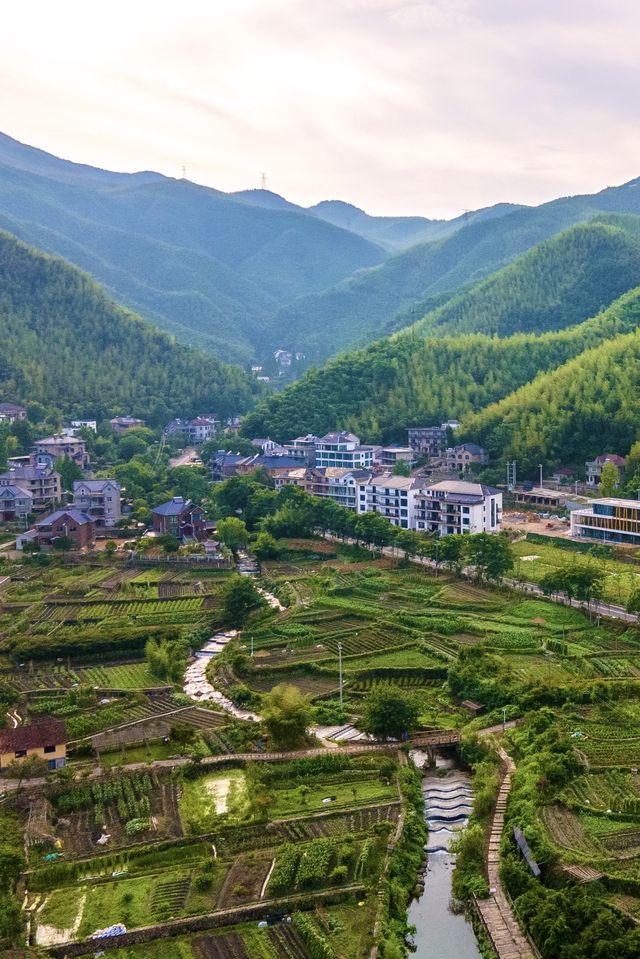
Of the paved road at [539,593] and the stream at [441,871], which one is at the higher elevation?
the paved road at [539,593]

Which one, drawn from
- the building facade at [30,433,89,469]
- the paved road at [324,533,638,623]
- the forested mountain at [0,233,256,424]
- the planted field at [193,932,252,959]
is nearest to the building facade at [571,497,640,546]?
the paved road at [324,533,638,623]

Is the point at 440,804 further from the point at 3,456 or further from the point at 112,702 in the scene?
the point at 3,456

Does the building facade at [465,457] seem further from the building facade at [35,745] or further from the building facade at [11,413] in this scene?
the building facade at [35,745]

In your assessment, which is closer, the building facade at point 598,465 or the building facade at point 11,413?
the building facade at point 598,465

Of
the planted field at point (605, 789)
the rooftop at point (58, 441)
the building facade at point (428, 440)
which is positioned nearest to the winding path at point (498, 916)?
the planted field at point (605, 789)

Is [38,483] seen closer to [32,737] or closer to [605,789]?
[32,737]

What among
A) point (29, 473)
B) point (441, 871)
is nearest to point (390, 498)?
point (29, 473)
